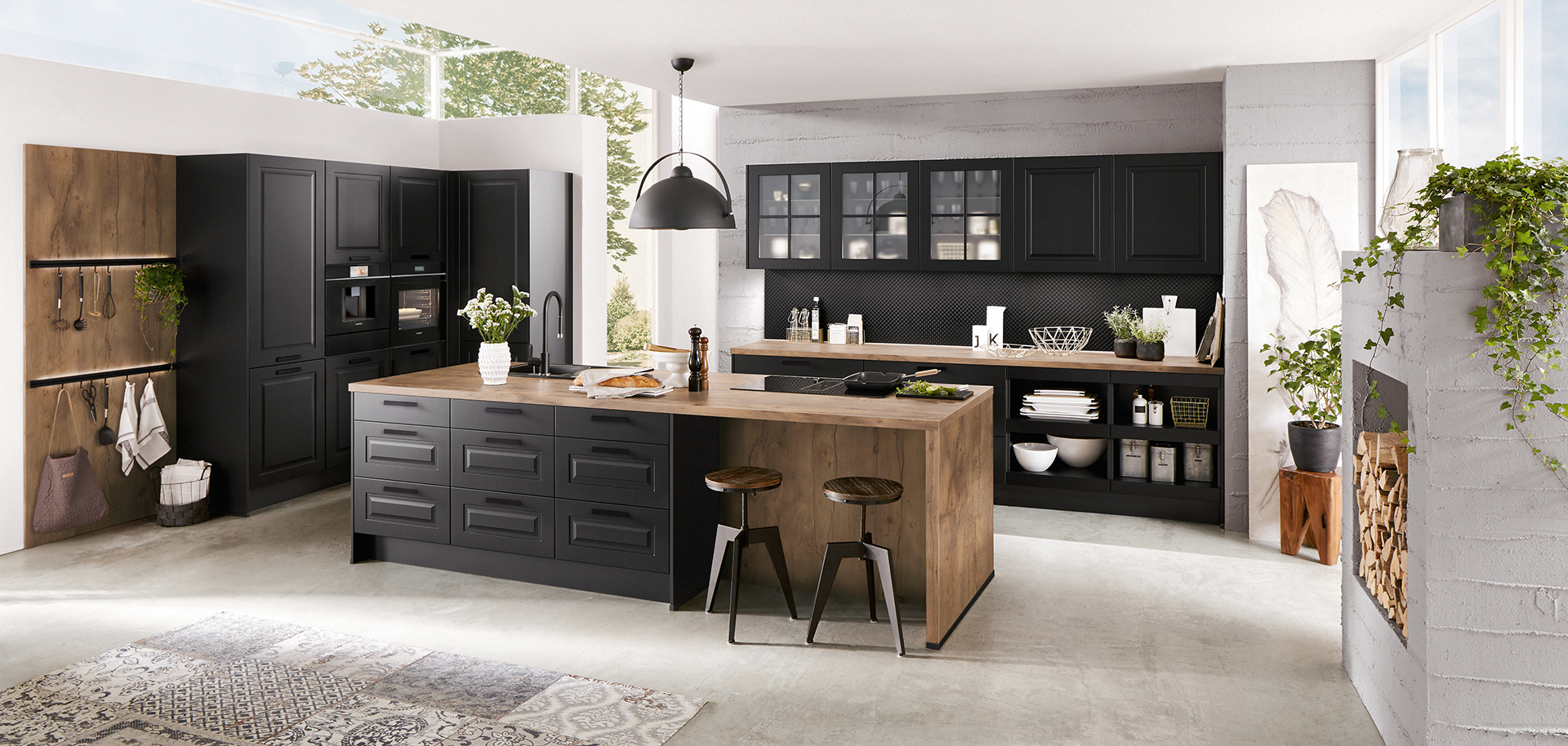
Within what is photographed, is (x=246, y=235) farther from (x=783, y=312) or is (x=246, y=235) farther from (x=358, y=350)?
(x=783, y=312)

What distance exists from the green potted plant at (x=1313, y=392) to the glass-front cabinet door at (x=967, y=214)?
1762 mm

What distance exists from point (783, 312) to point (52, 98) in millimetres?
4435

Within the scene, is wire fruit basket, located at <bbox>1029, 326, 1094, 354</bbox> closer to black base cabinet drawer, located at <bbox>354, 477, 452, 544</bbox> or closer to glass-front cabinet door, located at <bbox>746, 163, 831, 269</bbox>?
glass-front cabinet door, located at <bbox>746, 163, 831, 269</bbox>

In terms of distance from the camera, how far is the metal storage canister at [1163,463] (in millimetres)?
6031

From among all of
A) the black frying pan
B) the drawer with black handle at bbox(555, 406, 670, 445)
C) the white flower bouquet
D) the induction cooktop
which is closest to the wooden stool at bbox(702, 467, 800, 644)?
the drawer with black handle at bbox(555, 406, 670, 445)

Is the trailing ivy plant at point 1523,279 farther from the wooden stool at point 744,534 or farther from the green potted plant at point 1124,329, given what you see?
the green potted plant at point 1124,329

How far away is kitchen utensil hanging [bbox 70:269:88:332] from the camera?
5.45 m

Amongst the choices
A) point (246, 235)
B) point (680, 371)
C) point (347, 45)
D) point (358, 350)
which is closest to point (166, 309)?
point (246, 235)

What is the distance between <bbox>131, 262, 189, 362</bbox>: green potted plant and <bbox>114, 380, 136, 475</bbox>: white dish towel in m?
0.35

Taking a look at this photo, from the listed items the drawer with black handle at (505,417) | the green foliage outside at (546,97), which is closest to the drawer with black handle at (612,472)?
the drawer with black handle at (505,417)

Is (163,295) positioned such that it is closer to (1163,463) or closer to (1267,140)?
(1163,463)

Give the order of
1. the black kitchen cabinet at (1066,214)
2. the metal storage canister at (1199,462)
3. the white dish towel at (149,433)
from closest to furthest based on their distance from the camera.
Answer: the white dish towel at (149,433) < the metal storage canister at (1199,462) < the black kitchen cabinet at (1066,214)

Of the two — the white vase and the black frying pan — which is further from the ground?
the white vase

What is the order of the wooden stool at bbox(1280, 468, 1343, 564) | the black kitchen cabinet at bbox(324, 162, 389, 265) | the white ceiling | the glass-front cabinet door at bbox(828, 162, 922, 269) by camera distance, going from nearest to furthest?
the white ceiling, the wooden stool at bbox(1280, 468, 1343, 564), the black kitchen cabinet at bbox(324, 162, 389, 265), the glass-front cabinet door at bbox(828, 162, 922, 269)
